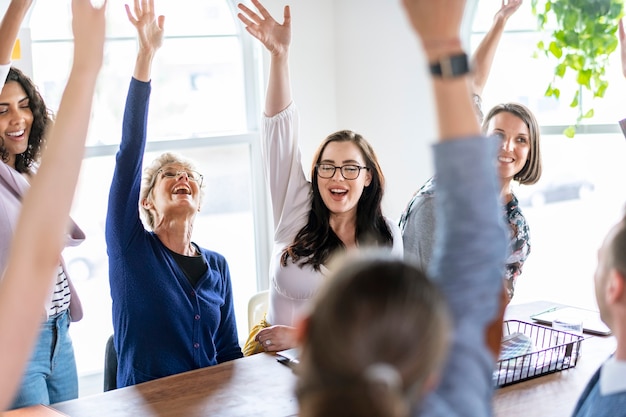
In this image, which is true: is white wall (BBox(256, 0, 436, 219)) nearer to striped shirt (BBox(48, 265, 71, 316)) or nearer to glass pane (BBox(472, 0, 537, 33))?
glass pane (BBox(472, 0, 537, 33))

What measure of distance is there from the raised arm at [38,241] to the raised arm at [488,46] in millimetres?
2255

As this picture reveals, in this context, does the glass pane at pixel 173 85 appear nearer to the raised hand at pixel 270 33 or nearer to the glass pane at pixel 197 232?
the glass pane at pixel 197 232

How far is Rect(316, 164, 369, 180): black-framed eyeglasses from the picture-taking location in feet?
9.18

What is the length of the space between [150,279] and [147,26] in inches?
33.6

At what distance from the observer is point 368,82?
14.8ft

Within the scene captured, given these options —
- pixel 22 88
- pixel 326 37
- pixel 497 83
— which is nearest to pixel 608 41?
pixel 497 83

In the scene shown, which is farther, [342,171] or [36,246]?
[342,171]

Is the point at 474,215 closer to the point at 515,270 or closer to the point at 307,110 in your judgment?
the point at 515,270

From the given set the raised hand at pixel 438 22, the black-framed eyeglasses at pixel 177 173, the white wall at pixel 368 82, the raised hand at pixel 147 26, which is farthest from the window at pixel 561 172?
the raised hand at pixel 438 22

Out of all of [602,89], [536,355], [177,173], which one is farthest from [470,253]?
[602,89]

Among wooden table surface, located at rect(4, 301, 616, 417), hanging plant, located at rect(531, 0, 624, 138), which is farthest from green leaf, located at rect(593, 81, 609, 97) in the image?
wooden table surface, located at rect(4, 301, 616, 417)

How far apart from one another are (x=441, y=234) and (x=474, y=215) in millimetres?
56

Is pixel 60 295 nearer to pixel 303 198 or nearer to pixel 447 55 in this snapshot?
pixel 303 198

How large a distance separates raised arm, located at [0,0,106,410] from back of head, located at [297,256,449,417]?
0.28m
